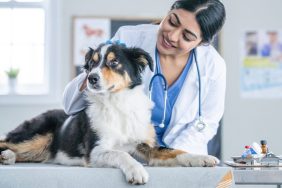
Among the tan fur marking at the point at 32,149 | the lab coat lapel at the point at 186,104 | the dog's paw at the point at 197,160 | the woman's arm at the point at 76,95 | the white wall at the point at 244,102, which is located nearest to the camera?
the dog's paw at the point at 197,160

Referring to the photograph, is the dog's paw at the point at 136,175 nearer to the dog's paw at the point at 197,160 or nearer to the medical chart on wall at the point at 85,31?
the dog's paw at the point at 197,160

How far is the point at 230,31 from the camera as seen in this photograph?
13.1 ft

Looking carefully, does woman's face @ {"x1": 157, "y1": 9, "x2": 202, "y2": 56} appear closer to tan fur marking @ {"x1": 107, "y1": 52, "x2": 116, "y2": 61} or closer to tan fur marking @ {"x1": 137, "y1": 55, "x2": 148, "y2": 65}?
tan fur marking @ {"x1": 137, "y1": 55, "x2": 148, "y2": 65}

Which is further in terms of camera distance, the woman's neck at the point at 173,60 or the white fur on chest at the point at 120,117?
the woman's neck at the point at 173,60

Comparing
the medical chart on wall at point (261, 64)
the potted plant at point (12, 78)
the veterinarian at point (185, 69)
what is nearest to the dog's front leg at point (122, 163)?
the veterinarian at point (185, 69)

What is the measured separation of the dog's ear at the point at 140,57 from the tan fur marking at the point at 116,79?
0.24 feet

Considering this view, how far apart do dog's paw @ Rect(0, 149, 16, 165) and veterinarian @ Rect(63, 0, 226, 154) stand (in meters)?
0.25

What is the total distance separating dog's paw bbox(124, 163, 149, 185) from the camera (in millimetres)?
1245

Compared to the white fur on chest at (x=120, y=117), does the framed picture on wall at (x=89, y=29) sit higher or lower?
higher

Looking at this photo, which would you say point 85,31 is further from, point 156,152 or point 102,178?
point 102,178

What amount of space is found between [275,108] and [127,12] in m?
1.43

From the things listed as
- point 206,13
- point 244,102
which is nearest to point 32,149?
point 206,13

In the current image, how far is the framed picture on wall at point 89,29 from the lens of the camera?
12.7 ft

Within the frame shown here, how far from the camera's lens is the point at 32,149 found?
1785 mm
